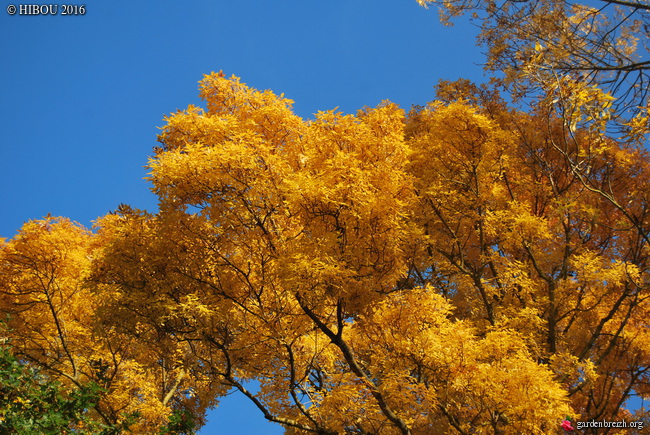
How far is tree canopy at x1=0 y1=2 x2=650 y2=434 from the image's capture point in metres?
6.47

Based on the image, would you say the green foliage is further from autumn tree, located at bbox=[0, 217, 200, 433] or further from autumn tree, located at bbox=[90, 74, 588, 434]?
autumn tree, located at bbox=[0, 217, 200, 433]

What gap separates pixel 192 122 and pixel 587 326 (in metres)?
8.04

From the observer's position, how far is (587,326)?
9.46m

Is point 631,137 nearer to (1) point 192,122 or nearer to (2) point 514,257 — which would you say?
(1) point 192,122

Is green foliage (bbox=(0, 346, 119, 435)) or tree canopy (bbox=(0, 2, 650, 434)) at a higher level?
tree canopy (bbox=(0, 2, 650, 434))

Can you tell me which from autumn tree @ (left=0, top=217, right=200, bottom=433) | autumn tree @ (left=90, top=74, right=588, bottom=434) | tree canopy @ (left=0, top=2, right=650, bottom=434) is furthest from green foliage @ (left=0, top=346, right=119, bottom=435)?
autumn tree @ (left=0, top=217, right=200, bottom=433)

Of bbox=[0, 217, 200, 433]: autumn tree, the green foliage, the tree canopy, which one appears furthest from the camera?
bbox=[0, 217, 200, 433]: autumn tree

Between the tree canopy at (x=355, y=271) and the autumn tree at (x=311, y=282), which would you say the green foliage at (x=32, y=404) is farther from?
the autumn tree at (x=311, y=282)

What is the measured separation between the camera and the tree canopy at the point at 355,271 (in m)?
6.47

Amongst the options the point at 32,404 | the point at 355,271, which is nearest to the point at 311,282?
the point at 355,271

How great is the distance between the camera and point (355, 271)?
6512 millimetres

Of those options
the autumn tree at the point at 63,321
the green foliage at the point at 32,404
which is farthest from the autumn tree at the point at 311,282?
the autumn tree at the point at 63,321

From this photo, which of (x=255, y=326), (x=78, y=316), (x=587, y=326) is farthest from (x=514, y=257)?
(x=78, y=316)

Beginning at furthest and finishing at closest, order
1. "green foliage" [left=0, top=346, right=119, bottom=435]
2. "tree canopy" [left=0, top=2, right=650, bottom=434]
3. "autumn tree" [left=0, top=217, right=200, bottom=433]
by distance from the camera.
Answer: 1. "autumn tree" [left=0, top=217, right=200, bottom=433]
2. "tree canopy" [left=0, top=2, right=650, bottom=434]
3. "green foliage" [left=0, top=346, right=119, bottom=435]
